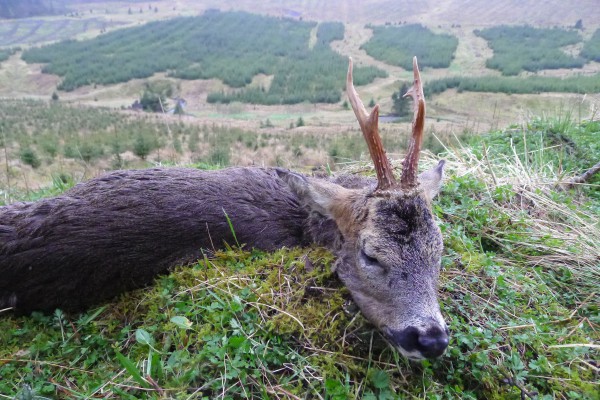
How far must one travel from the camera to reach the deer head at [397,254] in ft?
8.45

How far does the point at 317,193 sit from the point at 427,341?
1517 millimetres

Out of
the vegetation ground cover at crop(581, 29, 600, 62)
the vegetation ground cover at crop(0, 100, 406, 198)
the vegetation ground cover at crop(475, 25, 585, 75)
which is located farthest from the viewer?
the vegetation ground cover at crop(475, 25, 585, 75)

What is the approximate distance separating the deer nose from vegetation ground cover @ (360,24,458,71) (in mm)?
37883

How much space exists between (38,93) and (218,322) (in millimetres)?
45332

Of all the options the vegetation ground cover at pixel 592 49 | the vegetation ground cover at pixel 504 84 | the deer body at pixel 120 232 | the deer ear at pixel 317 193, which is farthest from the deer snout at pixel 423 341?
the vegetation ground cover at pixel 592 49

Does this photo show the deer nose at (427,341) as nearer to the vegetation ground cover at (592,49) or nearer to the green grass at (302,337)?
the green grass at (302,337)

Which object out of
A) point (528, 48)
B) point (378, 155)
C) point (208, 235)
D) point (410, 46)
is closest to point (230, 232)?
point (208, 235)

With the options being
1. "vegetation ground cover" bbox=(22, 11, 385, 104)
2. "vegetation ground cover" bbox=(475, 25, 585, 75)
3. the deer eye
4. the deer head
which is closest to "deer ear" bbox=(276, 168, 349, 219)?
the deer head

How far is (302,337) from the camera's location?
2715mm

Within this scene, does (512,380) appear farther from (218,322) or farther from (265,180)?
(265,180)

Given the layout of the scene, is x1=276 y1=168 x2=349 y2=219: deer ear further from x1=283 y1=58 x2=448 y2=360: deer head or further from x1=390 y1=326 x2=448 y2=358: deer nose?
x1=390 y1=326 x2=448 y2=358: deer nose

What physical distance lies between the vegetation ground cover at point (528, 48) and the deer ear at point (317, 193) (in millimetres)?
38191

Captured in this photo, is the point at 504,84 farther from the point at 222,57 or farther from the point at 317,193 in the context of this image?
the point at 222,57

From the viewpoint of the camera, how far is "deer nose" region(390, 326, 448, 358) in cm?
244
